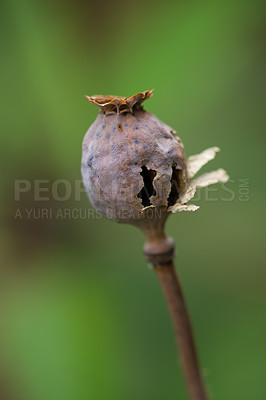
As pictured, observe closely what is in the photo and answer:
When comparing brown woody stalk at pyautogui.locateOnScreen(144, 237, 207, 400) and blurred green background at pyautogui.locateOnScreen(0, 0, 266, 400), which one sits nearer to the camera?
brown woody stalk at pyautogui.locateOnScreen(144, 237, 207, 400)

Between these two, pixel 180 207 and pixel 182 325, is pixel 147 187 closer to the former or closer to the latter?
pixel 180 207

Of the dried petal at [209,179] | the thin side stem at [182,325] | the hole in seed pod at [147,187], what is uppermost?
the dried petal at [209,179]

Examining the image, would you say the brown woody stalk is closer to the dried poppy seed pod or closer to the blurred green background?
the dried poppy seed pod

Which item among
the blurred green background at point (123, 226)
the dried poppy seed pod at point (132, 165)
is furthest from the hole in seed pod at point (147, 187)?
the blurred green background at point (123, 226)

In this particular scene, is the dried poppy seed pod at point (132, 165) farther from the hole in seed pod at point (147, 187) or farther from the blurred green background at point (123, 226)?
the blurred green background at point (123, 226)

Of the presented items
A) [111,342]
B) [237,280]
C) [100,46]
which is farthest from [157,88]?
[111,342]

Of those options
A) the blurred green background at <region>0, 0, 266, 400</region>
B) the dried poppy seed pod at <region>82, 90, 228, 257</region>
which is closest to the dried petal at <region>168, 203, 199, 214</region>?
the dried poppy seed pod at <region>82, 90, 228, 257</region>

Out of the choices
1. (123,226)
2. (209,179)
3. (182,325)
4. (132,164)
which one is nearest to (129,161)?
(132,164)
